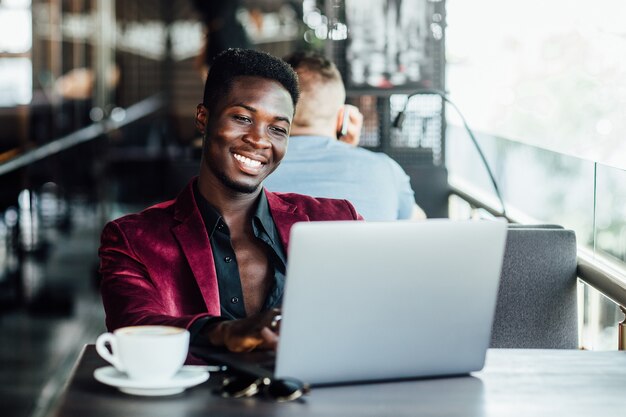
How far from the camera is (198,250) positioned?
6.17 ft

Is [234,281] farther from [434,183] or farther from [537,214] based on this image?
[537,214]

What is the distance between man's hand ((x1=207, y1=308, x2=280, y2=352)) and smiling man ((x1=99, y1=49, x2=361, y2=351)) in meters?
0.26

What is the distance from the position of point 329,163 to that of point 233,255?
1.02 meters

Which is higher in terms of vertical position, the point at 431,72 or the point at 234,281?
the point at 431,72

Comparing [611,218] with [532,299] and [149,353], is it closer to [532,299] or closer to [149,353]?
[532,299]

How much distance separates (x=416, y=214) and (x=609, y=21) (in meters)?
13.1

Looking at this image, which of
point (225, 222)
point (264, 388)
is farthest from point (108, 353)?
point (225, 222)

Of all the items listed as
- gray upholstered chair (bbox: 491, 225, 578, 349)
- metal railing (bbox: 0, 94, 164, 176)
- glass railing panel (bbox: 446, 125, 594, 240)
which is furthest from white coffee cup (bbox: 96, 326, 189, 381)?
metal railing (bbox: 0, 94, 164, 176)

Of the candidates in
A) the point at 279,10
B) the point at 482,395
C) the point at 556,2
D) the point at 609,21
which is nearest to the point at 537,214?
the point at 482,395

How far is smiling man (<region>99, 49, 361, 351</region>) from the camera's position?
1.86m

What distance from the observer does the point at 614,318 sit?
3.13 metres

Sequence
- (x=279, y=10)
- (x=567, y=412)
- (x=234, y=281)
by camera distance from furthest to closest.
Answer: (x=279, y=10) < (x=234, y=281) < (x=567, y=412)

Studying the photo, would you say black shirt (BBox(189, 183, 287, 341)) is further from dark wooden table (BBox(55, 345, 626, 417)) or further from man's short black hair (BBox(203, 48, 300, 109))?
dark wooden table (BBox(55, 345, 626, 417))

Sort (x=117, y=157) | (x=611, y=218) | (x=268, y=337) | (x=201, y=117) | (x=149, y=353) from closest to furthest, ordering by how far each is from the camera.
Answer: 1. (x=149, y=353)
2. (x=268, y=337)
3. (x=201, y=117)
4. (x=611, y=218)
5. (x=117, y=157)
